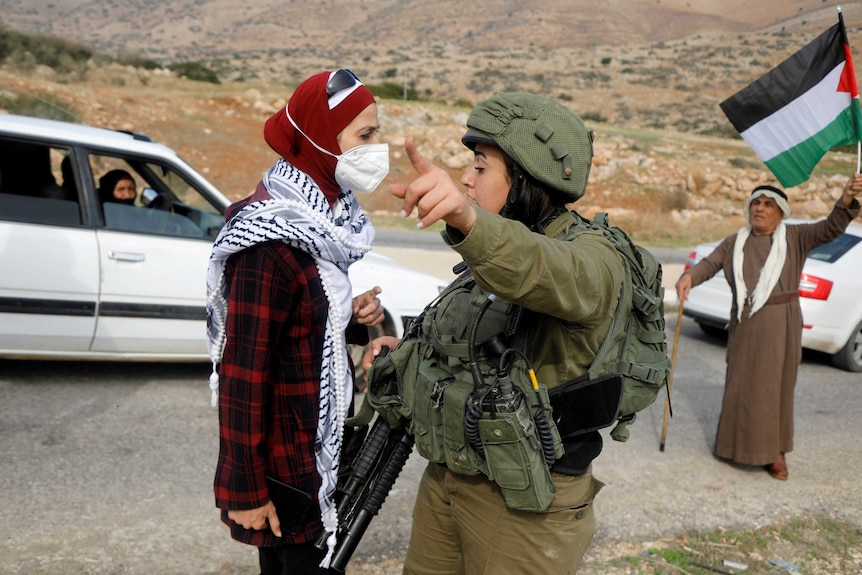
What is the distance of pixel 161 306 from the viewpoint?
205 inches

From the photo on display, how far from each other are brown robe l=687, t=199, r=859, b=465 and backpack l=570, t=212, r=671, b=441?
3.05 m

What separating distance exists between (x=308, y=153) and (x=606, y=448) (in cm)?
357

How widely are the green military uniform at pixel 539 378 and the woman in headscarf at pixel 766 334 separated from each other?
2.96 meters

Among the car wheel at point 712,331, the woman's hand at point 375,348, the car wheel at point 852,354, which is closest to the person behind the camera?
the woman's hand at point 375,348

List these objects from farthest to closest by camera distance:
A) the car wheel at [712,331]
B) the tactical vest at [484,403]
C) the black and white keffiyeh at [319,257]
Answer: the car wheel at [712,331], the black and white keffiyeh at [319,257], the tactical vest at [484,403]

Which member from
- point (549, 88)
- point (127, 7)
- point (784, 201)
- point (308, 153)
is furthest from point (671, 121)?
point (127, 7)

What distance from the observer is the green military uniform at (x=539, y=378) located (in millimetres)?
1512

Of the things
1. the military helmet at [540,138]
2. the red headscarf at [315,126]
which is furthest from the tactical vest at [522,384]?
the red headscarf at [315,126]

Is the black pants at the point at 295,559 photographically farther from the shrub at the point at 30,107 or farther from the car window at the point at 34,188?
the shrub at the point at 30,107

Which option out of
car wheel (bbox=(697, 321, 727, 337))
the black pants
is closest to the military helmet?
→ the black pants

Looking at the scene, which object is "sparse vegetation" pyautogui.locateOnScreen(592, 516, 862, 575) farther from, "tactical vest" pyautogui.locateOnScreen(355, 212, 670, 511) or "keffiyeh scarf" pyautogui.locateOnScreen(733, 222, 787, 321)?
"tactical vest" pyautogui.locateOnScreen(355, 212, 670, 511)

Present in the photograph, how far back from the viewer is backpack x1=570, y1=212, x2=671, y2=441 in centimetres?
195

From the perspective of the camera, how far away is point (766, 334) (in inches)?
191

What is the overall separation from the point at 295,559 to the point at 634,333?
1.19 metres
